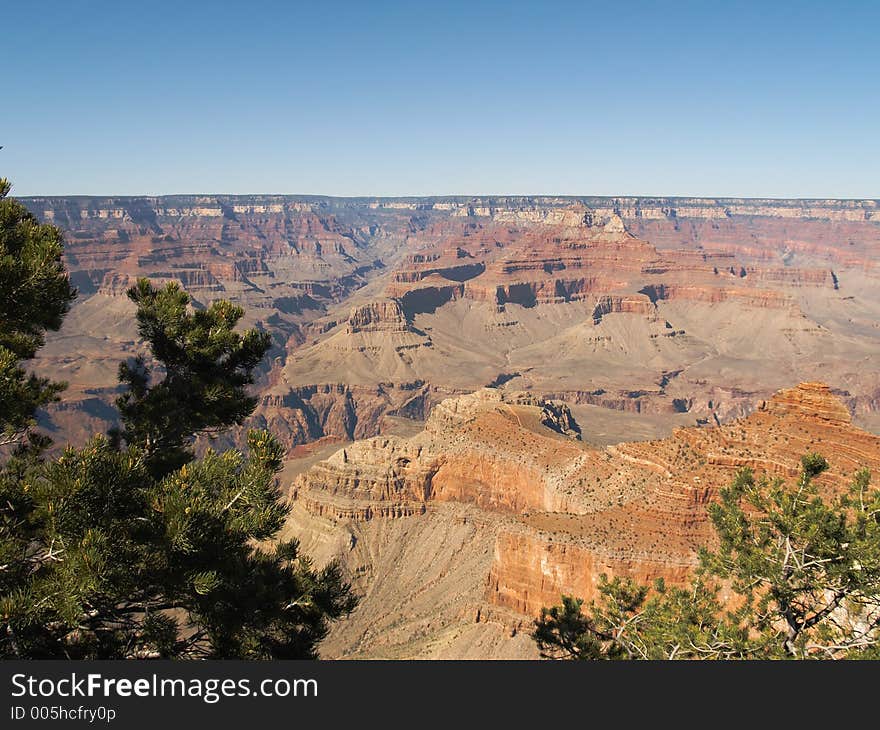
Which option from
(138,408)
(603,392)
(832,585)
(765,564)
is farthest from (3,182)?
(603,392)

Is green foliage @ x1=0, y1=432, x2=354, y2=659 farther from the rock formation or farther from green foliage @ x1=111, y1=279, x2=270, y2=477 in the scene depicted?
the rock formation

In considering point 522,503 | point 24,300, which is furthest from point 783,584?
point 522,503

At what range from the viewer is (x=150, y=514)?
13.0 meters

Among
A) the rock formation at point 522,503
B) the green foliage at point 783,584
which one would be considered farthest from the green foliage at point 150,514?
the rock formation at point 522,503

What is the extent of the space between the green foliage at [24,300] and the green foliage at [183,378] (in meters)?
2.14

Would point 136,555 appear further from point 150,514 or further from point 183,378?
point 183,378

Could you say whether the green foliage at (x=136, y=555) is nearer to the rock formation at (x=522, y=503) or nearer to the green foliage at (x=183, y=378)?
the green foliage at (x=183, y=378)

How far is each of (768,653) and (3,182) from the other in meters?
24.8

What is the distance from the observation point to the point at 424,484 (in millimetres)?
61625

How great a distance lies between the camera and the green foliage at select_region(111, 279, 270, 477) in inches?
722

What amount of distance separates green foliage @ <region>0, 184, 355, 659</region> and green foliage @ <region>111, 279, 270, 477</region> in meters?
0.04

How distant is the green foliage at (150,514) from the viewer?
12.2 metres

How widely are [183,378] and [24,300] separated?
15.8ft

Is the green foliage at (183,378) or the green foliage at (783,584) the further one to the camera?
the green foliage at (183,378)
